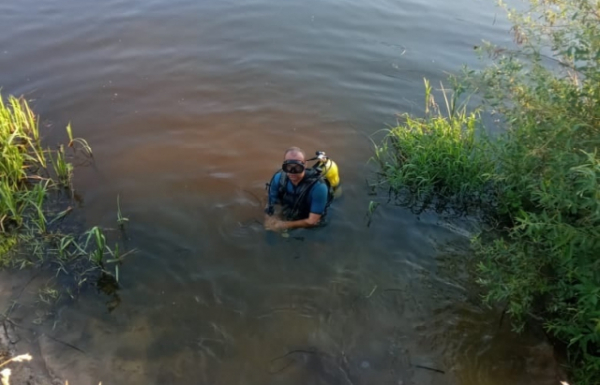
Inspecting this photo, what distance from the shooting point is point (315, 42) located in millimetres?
10398

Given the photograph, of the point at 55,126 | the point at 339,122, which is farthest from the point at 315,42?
the point at 55,126

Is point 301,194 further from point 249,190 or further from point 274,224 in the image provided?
point 249,190

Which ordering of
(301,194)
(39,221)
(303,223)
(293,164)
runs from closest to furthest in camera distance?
1. (293,164)
2. (39,221)
3. (301,194)
4. (303,223)

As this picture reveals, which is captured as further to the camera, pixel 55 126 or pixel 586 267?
pixel 55 126

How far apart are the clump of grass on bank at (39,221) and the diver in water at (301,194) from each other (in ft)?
6.48

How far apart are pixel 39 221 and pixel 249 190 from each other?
2.68m

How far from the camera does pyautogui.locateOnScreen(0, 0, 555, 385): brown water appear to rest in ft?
16.0

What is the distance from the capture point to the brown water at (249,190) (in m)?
4.86

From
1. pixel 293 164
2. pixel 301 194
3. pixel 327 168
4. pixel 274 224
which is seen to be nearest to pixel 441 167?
pixel 327 168

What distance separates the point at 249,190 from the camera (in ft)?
23.2

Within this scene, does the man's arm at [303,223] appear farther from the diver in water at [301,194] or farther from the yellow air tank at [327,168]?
the yellow air tank at [327,168]

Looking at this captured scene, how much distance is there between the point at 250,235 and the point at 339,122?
9.59 ft

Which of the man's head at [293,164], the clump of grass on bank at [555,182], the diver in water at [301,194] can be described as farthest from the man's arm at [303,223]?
the clump of grass on bank at [555,182]

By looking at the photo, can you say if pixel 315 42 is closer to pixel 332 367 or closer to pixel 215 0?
pixel 215 0
